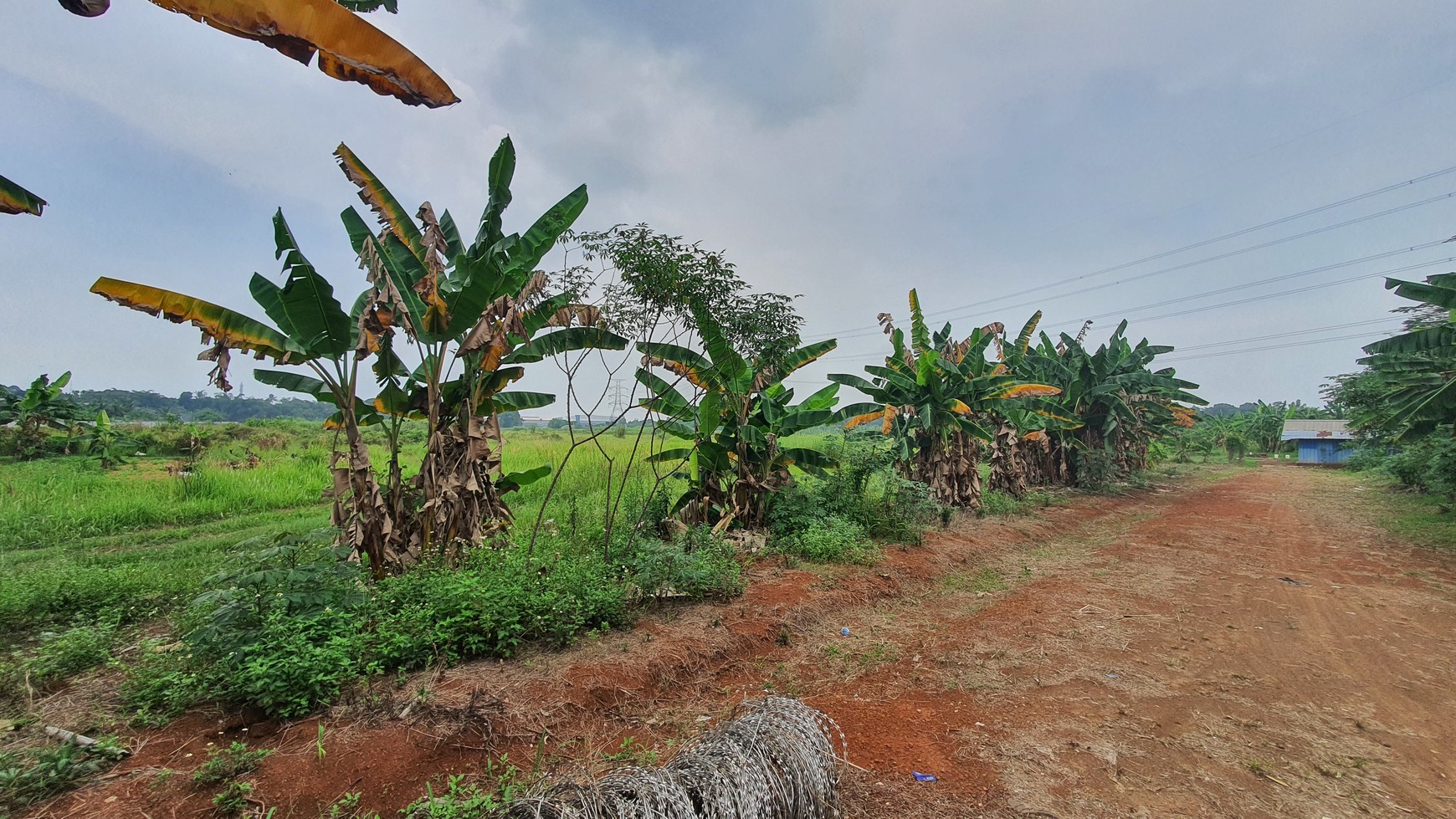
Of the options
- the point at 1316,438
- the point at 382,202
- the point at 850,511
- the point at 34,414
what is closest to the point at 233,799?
the point at 382,202

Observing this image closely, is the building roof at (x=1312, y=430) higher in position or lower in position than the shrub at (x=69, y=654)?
higher

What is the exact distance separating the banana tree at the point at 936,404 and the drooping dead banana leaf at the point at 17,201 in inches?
445

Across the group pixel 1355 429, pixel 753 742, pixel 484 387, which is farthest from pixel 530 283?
pixel 1355 429

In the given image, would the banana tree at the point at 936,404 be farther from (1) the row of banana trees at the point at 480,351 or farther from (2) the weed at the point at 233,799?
(2) the weed at the point at 233,799

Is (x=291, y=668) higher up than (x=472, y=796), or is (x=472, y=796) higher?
(x=291, y=668)

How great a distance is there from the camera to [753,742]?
2721mm

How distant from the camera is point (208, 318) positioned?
228 inches

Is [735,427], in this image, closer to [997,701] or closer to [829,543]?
[829,543]

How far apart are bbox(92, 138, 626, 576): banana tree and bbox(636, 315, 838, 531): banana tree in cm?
157

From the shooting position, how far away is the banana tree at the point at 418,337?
5840 mm

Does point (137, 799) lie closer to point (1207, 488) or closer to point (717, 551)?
point (717, 551)

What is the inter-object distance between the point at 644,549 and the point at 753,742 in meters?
4.20

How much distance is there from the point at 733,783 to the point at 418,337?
19.2ft

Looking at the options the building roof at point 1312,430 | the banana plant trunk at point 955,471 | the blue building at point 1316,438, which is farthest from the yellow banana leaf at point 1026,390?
the building roof at point 1312,430
